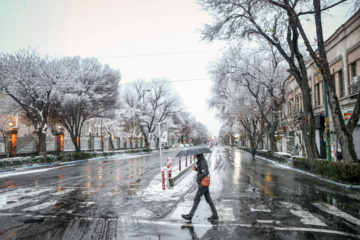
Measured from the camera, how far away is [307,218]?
22.3ft

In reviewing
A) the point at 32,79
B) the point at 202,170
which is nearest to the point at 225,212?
the point at 202,170

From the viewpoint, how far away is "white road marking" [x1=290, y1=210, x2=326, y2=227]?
638 cm

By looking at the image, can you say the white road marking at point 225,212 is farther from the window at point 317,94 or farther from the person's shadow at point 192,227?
the window at point 317,94

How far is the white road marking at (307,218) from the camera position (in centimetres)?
638

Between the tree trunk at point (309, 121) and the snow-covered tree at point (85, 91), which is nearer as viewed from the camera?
the tree trunk at point (309, 121)

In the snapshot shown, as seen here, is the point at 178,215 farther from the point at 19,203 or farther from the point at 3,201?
the point at 3,201

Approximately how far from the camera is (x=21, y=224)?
21.4 ft

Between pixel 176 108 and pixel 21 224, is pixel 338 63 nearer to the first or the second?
pixel 21 224

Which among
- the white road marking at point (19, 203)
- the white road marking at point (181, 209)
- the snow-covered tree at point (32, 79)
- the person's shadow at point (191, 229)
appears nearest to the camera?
the person's shadow at point (191, 229)

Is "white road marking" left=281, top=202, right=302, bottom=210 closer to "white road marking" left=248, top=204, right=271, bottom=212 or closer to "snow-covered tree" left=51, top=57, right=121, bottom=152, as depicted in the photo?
"white road marking" left=248, top=204, right=271, bottom=212

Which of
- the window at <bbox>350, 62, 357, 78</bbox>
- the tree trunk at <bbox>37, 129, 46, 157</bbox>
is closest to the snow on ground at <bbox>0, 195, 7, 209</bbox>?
the tree trunk at <bbox>37, 129, 46, 157</bbox>

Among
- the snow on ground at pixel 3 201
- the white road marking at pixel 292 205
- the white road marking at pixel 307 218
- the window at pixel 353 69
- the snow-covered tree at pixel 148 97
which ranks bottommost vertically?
the white road marking at pixel 292 205

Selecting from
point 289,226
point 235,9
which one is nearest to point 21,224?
point 289,226

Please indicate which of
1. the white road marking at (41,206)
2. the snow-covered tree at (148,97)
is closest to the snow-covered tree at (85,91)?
the snow-covered tree at (148,97)
